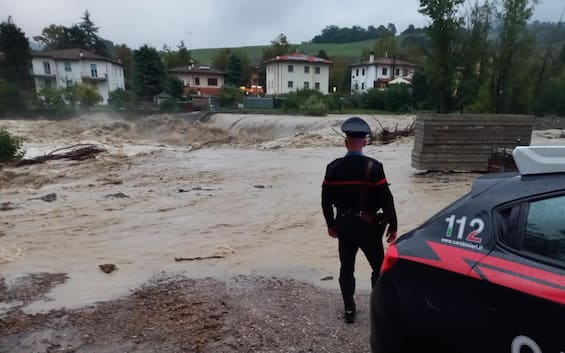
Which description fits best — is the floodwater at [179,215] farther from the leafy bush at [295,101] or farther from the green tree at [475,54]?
the leafy bush at [295,101]

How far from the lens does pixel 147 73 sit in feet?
181

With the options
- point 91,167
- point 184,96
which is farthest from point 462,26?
point 184,96

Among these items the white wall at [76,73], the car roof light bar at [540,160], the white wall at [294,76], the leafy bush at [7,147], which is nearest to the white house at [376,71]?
the white wall at [294,76]

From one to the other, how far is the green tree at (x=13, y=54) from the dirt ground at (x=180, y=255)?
5094cm

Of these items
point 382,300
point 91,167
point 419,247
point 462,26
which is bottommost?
point 91,167

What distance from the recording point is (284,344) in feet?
10.7

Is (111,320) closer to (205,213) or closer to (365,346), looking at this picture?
(365,346)

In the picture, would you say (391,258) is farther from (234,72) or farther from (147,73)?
Answer: (234,72)

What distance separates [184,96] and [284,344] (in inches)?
2113

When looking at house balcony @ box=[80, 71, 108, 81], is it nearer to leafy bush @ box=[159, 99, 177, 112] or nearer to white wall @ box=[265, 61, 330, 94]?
leafy bush @ box=[159, 99, 177, 112]

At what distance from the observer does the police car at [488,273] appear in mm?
1630

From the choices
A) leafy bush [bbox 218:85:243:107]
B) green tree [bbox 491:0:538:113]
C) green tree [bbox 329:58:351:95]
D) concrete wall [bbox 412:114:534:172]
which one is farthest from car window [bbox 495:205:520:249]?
green tree [bbox 329:58:351:95]

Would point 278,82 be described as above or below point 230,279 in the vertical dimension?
above

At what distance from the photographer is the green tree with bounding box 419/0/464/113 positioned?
2088 centimetres
